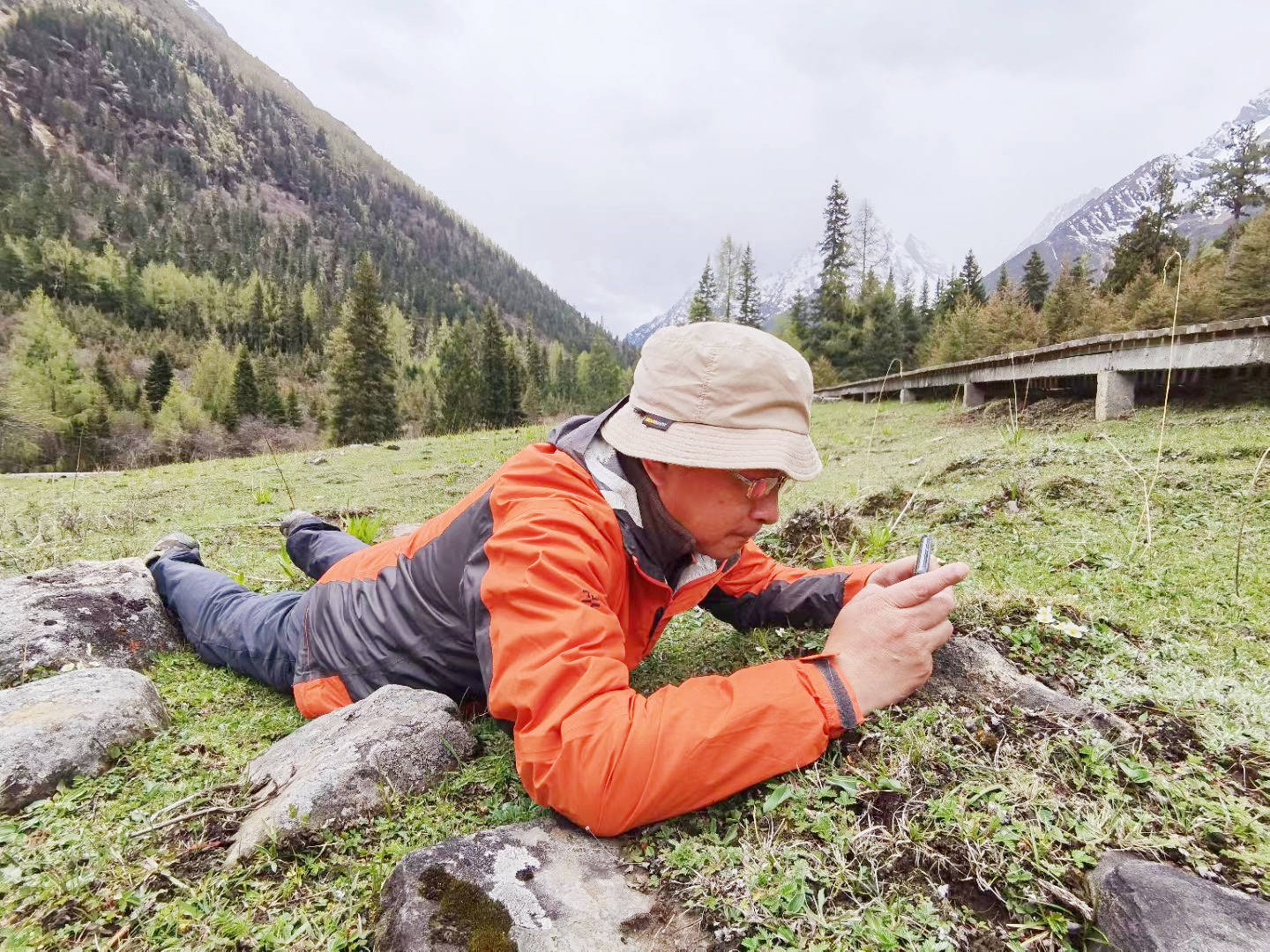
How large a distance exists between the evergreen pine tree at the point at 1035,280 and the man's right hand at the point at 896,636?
50.3 meters

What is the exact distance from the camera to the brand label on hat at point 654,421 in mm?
1806

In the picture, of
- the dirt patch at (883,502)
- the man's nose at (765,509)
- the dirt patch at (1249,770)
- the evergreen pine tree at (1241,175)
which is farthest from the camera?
the evergreen pine tree at (1241,175)

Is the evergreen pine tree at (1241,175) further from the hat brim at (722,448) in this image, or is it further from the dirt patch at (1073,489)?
the hat brim at (722,448)

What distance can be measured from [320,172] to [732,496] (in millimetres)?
236125

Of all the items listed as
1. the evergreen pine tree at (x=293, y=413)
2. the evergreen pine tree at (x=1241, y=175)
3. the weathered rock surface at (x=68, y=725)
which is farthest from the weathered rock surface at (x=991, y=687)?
the evergreen pine tree at (x=293, y=413)

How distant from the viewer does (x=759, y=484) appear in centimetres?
183

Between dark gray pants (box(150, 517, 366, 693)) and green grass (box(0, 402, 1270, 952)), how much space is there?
0.12m

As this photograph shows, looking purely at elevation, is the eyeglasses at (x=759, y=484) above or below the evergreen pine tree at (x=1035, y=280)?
below

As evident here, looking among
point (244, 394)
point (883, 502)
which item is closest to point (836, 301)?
point (883, 502)

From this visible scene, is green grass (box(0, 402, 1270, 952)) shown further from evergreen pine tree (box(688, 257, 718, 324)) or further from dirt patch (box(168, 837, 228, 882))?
evergreen pine tree (box(688, 257, 718, 324))

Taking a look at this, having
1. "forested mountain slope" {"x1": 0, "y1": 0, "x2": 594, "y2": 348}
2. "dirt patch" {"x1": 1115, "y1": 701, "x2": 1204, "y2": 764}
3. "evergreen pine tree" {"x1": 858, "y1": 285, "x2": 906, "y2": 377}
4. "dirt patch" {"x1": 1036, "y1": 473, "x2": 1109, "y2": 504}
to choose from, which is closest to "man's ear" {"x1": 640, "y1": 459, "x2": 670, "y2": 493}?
"dirt patch" {"x1": 1115, "y1": 701, "x2": 1204, "y2": 764}

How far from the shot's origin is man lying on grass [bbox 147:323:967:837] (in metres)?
1.52

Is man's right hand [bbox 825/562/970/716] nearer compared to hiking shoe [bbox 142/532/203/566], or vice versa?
man's right hand [bbox 825/562/970/716]

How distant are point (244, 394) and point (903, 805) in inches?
2870
